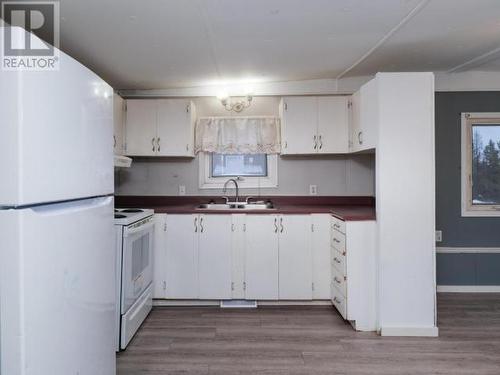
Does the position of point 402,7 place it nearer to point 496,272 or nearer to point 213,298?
point 213,298

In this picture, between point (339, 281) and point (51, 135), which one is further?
point (339, 281)

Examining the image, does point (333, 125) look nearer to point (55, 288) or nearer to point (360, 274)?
point (360, 274)

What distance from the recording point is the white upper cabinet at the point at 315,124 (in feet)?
11.4

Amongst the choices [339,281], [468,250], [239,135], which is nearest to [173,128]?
[239,135]

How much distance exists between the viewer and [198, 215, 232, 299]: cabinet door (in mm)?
3119

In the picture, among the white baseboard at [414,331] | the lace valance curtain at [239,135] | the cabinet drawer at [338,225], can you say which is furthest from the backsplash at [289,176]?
the white baseboard at [414,331]

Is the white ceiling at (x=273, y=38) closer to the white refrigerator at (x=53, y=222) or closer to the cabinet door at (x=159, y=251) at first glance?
the white refrigerator at (x=53, y=222)

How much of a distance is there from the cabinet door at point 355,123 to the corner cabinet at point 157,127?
1.65 meters

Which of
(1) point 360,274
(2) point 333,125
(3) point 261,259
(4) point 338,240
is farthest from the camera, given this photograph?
(2) point 333,125

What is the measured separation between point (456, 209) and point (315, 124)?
1.75m

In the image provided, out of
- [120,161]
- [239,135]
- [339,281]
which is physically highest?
[239,135]

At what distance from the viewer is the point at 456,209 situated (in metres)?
3.56

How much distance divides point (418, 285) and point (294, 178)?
1.69 metres

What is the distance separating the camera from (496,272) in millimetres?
3500
